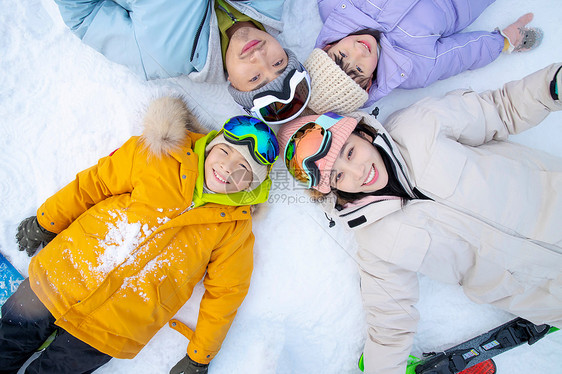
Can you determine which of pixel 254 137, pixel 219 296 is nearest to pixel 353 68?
pixel 254 137

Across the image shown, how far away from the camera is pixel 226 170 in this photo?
4.72 ft

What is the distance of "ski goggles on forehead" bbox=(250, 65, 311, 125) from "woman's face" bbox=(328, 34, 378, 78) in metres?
0.21

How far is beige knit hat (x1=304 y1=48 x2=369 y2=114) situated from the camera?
1.56m

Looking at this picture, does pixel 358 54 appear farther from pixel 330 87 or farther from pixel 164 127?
pixel 164 127

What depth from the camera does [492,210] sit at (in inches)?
59.4

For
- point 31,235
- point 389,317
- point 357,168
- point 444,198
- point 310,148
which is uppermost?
point 31,235

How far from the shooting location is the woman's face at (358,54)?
1.60 meters

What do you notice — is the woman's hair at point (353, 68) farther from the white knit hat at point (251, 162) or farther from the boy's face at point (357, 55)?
the white knit hat at point (251, 162)

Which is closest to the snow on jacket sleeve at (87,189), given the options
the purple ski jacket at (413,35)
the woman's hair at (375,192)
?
the woman's hair at (375,192)

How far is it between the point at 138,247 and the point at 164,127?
1.84 feet

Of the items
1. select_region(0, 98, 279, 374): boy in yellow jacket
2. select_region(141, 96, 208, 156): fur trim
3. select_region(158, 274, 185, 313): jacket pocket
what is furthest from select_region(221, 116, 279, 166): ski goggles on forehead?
select_region(158, 274, 185, 313): jacket pocket

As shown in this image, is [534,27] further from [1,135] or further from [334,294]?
[1,135]

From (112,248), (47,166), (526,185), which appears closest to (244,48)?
(112,248)

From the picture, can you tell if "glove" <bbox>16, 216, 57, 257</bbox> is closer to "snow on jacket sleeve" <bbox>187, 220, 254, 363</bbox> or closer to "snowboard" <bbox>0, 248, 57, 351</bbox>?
"snowboard" <bbox>0, 248, 57, 351</bbox>
